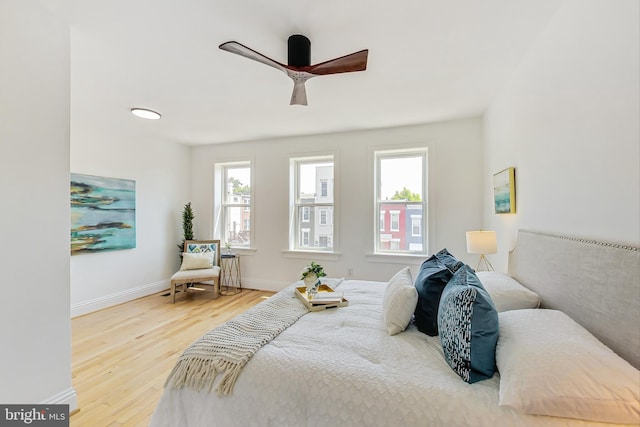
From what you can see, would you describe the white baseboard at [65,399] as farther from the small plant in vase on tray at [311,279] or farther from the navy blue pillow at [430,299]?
the navy blue pillow at [430,299]

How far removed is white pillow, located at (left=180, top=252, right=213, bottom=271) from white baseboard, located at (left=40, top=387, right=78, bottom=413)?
96.5 inches

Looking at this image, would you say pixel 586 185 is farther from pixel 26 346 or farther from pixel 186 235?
pixel 186 235

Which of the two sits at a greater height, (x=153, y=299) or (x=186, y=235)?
(x=186, y=235)

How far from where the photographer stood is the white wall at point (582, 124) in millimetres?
1127

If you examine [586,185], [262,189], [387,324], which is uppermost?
[262,189]

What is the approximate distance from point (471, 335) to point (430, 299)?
46 centimetres

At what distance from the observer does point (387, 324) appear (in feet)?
5.32

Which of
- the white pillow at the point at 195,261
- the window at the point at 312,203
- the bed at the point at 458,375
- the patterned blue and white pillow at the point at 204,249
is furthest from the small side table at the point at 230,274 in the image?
the bed at the point at 458,375

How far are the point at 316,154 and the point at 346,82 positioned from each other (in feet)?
5.92

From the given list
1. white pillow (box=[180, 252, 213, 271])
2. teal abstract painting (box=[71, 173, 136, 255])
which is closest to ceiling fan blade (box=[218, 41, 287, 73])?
teal abstract painting (box=[71, 173, 136, 255])

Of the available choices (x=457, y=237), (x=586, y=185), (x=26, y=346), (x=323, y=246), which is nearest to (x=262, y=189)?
(x=323, y=246)

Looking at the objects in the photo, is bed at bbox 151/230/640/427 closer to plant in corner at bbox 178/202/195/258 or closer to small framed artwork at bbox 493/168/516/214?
small framed artwork at bbox 493/168/516/214

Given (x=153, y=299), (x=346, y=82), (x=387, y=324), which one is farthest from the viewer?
(x=153, y=299)

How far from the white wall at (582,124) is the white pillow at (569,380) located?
1.63ft
